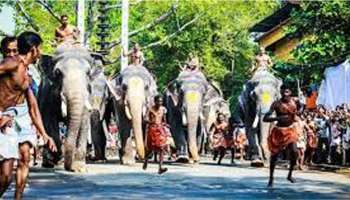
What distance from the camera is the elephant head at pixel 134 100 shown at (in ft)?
80.0

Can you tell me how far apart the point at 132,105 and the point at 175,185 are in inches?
313

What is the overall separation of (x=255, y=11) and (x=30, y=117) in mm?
46235

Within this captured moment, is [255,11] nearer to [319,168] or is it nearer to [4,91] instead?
[319,168]

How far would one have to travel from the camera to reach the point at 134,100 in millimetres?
25047

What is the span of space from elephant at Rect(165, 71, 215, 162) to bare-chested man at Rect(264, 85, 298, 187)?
6.60 meters

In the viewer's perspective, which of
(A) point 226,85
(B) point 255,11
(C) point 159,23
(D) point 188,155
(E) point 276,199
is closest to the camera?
(E) point 276,199

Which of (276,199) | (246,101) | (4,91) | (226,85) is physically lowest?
(276,199)

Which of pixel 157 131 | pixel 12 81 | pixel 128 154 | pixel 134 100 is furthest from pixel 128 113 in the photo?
pixel 12 81

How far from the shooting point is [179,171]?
21781 millimetres

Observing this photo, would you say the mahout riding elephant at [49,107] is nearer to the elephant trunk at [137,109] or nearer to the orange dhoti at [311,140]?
the elephant trunk at [137,109]

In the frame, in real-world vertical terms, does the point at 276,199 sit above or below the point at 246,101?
below

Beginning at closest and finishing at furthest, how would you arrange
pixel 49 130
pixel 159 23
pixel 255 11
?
pixel 49 130, pixel 159 23, pixel 255 11

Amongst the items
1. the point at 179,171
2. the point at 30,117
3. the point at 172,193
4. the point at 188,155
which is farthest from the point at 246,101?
the point at 30,117

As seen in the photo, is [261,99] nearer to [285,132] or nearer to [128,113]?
[128,113]
